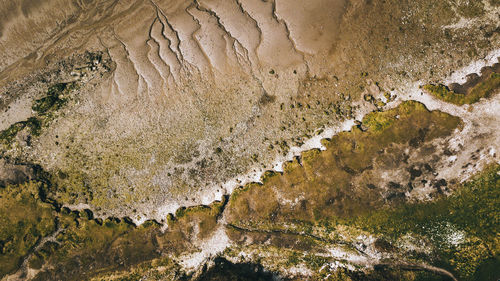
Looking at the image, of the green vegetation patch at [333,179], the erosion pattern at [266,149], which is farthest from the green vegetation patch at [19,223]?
the green vegetation patch at [333,179]

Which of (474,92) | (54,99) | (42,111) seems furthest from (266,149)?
(42,111)

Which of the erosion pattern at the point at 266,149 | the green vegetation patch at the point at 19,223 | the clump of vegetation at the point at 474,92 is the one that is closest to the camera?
the clump of vegetation at the point at 474,92

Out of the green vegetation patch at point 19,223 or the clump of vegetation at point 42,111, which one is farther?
the clump of vegetation at point 42,111

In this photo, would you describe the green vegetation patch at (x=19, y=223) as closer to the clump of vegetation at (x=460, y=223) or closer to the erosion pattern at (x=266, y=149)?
the erosion pattern at (x=266, y=149)

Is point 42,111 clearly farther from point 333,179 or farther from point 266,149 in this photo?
point 333,179

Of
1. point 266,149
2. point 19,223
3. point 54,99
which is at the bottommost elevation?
point 19,223

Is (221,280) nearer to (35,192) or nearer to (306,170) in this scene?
(306,170)

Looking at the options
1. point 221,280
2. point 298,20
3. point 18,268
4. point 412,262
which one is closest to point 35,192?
point 18,268
